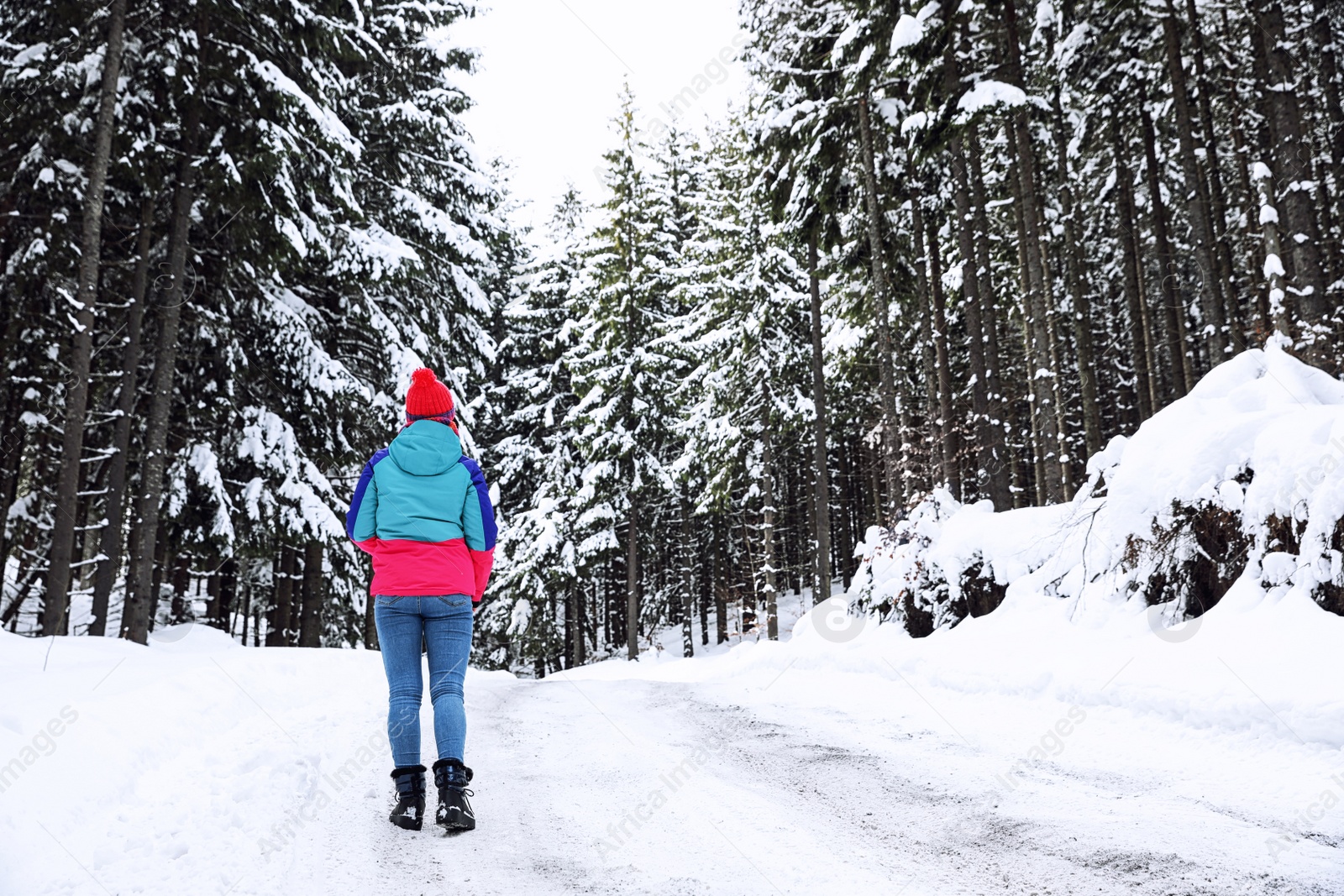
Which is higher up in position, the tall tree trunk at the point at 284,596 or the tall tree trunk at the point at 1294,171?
the tall tree trunk at the point at 1294,171

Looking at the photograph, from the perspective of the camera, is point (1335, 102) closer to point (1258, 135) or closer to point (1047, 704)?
point (1258, 135)

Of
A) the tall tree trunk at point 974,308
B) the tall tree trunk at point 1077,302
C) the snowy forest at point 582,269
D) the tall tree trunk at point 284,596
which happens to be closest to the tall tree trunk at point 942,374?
the snowy forest at point 582,269

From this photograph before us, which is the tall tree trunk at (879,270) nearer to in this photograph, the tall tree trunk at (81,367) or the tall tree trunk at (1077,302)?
the tall tree trunk at (1077,302)

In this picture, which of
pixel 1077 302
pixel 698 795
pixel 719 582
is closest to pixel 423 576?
pixel 698 795

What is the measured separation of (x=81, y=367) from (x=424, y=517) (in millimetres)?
8305

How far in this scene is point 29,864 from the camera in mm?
2756

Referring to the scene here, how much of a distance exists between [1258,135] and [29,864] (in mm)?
24871

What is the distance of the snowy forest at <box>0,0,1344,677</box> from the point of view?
1106cm

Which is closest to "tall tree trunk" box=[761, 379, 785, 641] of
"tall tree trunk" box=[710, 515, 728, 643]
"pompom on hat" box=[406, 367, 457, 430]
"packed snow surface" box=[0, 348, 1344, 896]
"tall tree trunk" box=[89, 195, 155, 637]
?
"tall tree trunk" box=[710, 515, 728, 643]

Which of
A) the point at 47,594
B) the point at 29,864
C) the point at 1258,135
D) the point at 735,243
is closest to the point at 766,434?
the point at 735,243

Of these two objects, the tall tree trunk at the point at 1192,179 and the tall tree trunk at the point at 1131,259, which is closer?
the tall tree trunk at the point at 1192,179

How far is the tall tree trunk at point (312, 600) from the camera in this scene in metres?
15.4

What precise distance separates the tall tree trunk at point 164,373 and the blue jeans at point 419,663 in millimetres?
9084

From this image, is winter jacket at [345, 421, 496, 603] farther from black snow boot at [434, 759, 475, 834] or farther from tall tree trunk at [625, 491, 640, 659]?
tall tree trunk at [625, 491, 640, 659]
